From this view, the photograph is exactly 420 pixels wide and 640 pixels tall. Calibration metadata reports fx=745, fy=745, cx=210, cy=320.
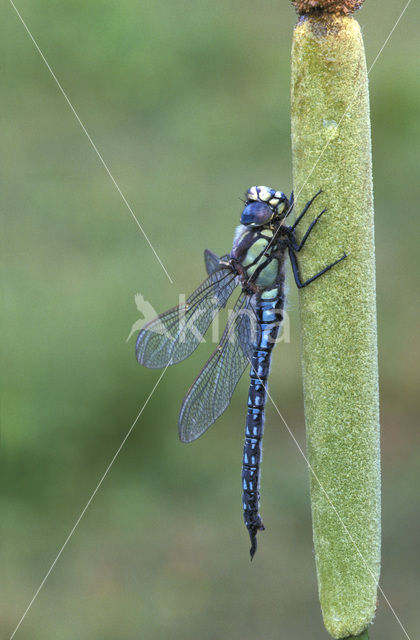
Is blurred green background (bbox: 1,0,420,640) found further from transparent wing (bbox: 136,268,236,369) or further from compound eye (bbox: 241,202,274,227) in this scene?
compound eye (bbox: 241,202,274,227)

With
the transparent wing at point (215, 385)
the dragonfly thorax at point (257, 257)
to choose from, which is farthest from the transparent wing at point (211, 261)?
A: the dragonfly thorax at point (257, 257)

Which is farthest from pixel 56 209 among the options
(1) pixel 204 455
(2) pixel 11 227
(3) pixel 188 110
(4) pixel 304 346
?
(4) pixel 304 346

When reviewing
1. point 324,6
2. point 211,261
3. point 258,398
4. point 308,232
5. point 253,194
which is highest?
point 324,6

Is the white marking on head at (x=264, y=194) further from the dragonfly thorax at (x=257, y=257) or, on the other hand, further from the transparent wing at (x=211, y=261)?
the transparent wing at (x=211, y=261)

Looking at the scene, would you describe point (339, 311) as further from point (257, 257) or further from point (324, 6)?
point (257, 257)

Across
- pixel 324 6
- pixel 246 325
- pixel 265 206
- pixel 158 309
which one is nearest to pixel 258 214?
pixel 265 206

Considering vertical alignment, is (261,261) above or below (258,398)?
above

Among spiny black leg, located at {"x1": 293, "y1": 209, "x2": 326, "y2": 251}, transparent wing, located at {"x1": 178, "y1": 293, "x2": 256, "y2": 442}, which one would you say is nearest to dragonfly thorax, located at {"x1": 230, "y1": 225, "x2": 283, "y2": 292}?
transparent wing, located at {"x1": 178, "y1": 293, "x2": 256, "y2": 442}
